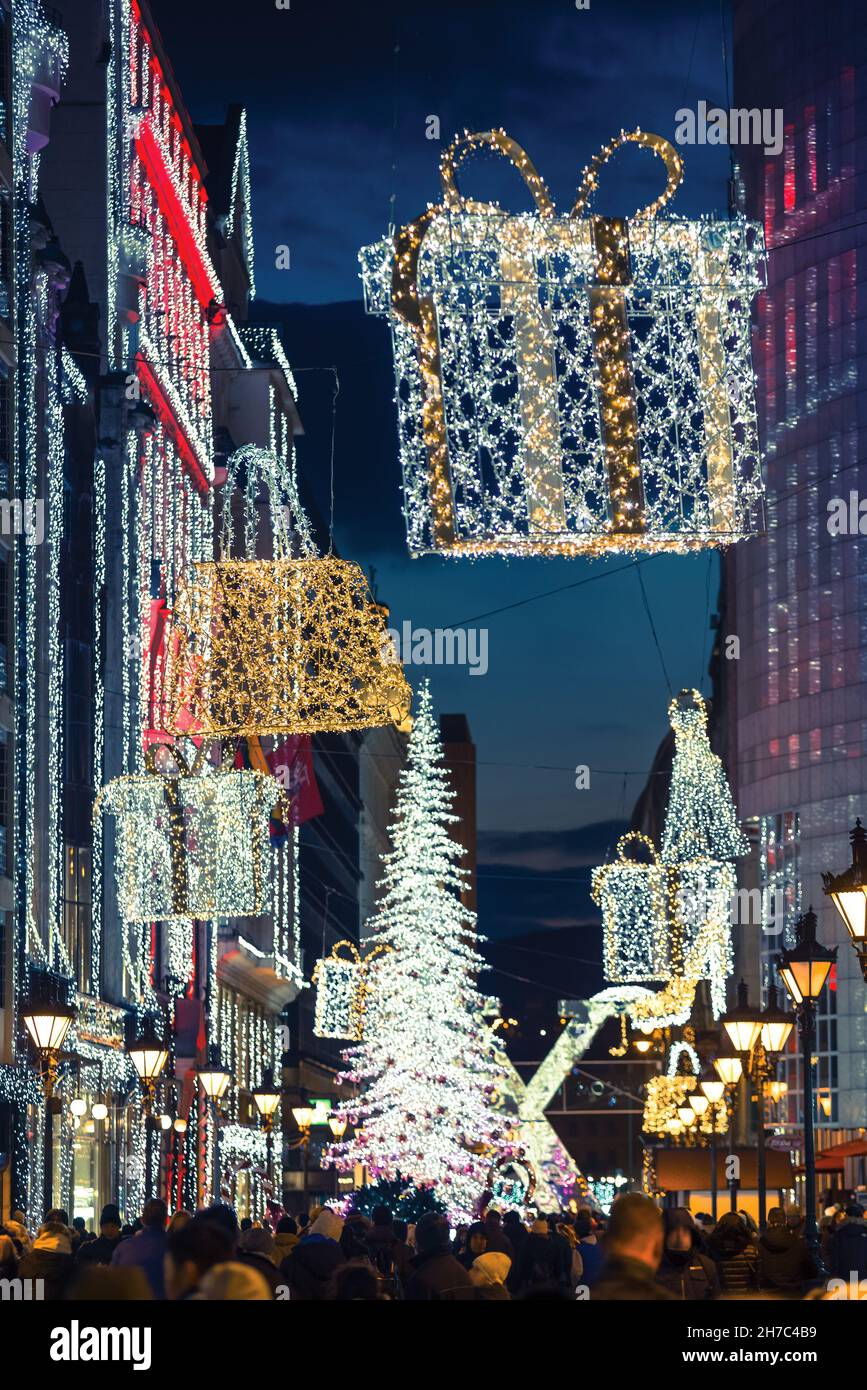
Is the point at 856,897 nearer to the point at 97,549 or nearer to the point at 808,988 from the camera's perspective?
the point at 808,988

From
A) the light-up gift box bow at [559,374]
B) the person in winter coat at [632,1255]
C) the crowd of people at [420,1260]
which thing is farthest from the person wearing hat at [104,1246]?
the person in winter coat at [632,1255]

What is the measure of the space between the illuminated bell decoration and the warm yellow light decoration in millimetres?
14044

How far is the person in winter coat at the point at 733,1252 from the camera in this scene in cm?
2269

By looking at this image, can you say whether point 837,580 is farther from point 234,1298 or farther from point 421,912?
point 234,1298

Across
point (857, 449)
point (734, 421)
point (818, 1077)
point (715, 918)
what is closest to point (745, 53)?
point (857, 449)

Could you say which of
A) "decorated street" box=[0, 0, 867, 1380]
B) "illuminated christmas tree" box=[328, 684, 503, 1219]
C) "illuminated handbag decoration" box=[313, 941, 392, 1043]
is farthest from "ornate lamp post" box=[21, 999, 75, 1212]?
"illuminated christmas tree" box=[328, 684, 503, 1219]

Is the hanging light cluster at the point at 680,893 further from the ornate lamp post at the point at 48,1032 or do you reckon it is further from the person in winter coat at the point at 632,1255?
the person in winter coat at the point at 632,1255

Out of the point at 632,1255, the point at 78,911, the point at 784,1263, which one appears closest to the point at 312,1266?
the point at 632,1255

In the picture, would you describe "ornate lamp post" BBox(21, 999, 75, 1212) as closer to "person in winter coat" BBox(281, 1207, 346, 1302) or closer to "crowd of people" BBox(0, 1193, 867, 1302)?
"crowd of people" BBox(0, 1193, 867, 1302)

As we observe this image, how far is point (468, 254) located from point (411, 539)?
86.8 inches

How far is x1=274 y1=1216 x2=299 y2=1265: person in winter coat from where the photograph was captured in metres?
17.2

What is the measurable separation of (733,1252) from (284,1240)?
624cm

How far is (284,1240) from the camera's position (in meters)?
18.9
